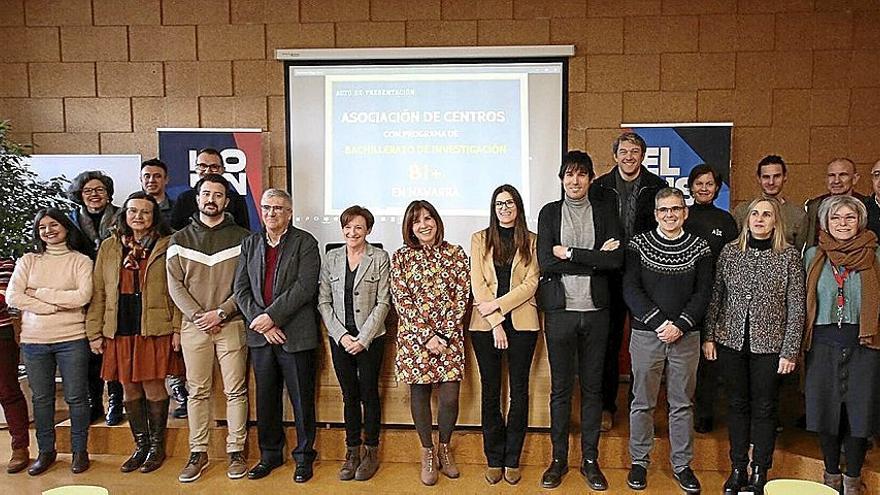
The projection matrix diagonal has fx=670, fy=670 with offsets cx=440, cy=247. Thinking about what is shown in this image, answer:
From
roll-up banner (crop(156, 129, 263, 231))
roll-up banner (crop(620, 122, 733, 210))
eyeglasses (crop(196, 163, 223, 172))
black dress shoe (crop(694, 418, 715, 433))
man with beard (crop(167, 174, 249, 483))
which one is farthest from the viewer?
roll-up banner (crop(156, 129, 263, 231))

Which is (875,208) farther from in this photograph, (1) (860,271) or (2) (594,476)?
(2) (594,476)

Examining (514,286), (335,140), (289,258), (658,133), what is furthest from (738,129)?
(289,258)

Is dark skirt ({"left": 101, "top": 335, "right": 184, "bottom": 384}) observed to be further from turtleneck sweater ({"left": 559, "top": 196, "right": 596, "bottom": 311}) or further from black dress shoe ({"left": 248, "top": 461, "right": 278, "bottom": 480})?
turtleneck sweater ({"left": 559, "top": 196, "right": 596, "bottom": 311})

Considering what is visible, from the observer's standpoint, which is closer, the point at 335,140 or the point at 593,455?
the point at 593,455

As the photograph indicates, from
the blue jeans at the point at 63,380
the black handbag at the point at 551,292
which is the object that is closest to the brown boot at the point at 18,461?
the blue jeans at the point at 63,380

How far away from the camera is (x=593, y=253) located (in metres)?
3.04

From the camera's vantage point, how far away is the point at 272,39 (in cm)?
486

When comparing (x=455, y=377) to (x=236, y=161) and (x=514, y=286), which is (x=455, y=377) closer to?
(x=514, y=286)

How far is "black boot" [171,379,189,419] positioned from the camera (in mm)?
3820

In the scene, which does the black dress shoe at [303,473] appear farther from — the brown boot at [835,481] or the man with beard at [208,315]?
the brown boot at [835,481]

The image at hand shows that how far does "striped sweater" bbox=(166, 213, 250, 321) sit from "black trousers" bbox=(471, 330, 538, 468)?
4.06ft

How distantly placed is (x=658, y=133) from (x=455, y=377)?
248 cm

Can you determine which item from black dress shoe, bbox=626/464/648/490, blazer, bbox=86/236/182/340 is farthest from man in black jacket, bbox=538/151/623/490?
blazer, bbox=86/236/182/340

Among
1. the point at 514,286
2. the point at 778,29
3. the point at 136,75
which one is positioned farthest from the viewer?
the point at 136,75
